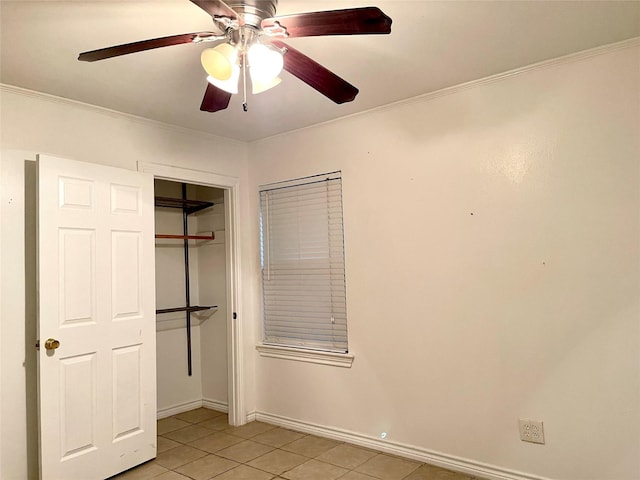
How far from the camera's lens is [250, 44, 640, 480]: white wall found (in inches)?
92.7

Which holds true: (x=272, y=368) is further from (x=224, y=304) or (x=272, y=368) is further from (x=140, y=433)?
(x=140, y=433)

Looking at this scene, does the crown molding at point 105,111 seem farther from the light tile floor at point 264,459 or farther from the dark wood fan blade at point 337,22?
the light tile floor at point 264,459

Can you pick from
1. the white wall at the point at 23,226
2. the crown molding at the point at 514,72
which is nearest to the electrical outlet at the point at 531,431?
the crown molding at the point at 514,72

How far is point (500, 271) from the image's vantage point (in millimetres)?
2693

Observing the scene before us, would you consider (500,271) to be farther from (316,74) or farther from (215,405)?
(215,405)

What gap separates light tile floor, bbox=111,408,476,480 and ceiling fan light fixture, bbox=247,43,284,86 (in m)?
2.39

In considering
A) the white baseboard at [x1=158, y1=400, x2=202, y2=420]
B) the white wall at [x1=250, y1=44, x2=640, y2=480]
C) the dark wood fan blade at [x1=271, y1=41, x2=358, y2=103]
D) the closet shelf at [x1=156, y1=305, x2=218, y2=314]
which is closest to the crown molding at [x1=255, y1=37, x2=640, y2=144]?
the white wall at [x1=250, y1=44, x2=640, y2=480]

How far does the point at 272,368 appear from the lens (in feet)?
12.6

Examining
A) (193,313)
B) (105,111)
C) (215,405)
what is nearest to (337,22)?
(105,111)

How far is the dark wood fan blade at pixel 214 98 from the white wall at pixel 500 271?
4.39ft

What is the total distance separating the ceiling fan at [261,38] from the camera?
1.51 m

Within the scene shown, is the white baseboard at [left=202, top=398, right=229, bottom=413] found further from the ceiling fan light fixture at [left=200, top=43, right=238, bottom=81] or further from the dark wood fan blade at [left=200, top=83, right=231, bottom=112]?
the ceiling fan light fixture at [left=200, top=43, right=238, bottom=81]

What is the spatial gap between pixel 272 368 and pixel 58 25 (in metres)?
2.88

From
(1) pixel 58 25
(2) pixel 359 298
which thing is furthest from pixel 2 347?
(2) pixel 359 298
